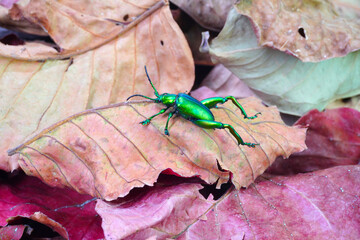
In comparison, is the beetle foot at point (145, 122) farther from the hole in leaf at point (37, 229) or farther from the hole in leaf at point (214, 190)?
the hole in leaf at point (37, 229)

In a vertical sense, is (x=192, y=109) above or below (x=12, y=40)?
below

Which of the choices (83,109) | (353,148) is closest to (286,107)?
(353,148)

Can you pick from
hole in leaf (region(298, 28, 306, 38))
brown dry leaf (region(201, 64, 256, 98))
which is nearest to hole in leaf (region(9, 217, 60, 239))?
brown dry leaf (region(201, 64, 256, 98))

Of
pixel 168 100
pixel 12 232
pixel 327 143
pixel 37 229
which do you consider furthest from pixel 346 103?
pixel 12 232

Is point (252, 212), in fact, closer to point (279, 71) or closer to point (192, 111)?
point (192, 111)

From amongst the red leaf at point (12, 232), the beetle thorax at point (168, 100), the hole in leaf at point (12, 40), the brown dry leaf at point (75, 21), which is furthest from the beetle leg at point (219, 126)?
the hole in leaf at point (12, 40)

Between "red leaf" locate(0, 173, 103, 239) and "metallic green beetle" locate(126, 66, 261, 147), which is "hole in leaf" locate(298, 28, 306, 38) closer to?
"metallic green beetle" locate(126, 66, 261, 147)

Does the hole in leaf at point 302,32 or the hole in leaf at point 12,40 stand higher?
the hole in leaf at point 12,40
